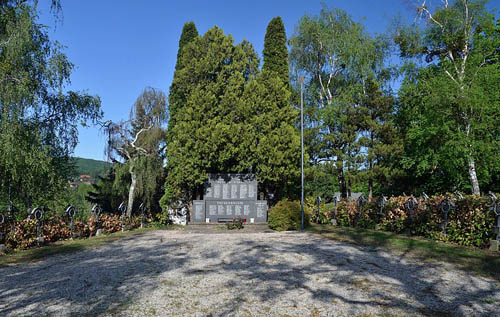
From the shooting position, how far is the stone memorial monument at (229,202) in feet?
62.3

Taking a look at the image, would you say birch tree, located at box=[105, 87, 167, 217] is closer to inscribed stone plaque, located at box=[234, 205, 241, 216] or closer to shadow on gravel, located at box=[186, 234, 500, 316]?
inscribed stone plaque, located at box=[234, 205, 241, 216]

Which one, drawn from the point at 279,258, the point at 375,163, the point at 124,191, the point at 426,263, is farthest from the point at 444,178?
the point at 124,191

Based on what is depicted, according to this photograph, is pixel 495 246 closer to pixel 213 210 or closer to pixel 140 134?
pixel 213 210

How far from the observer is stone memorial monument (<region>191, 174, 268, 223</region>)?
19.0 metres

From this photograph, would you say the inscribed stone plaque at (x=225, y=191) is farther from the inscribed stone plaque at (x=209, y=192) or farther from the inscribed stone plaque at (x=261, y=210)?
the inscribed stone plaque at (x=261, y=210)

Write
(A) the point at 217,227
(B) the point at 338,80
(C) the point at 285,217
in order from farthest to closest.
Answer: (B) the point at 338,80
(A) the point at 217,227
(C) the point at 285,217

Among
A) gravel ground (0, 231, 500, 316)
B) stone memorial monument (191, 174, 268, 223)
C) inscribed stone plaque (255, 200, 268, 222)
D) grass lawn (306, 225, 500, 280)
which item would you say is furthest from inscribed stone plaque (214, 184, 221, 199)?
gravel ground (0, 231, 500, 316)

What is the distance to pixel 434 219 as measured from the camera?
1138 centimetres

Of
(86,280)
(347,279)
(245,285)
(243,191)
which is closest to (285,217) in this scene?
(243,191)

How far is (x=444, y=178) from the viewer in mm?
25859

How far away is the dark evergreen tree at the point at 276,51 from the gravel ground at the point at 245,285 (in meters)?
15.1

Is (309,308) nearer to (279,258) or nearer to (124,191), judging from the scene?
(279,258)

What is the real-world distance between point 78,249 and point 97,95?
6.04 m

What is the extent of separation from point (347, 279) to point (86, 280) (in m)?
5.17
